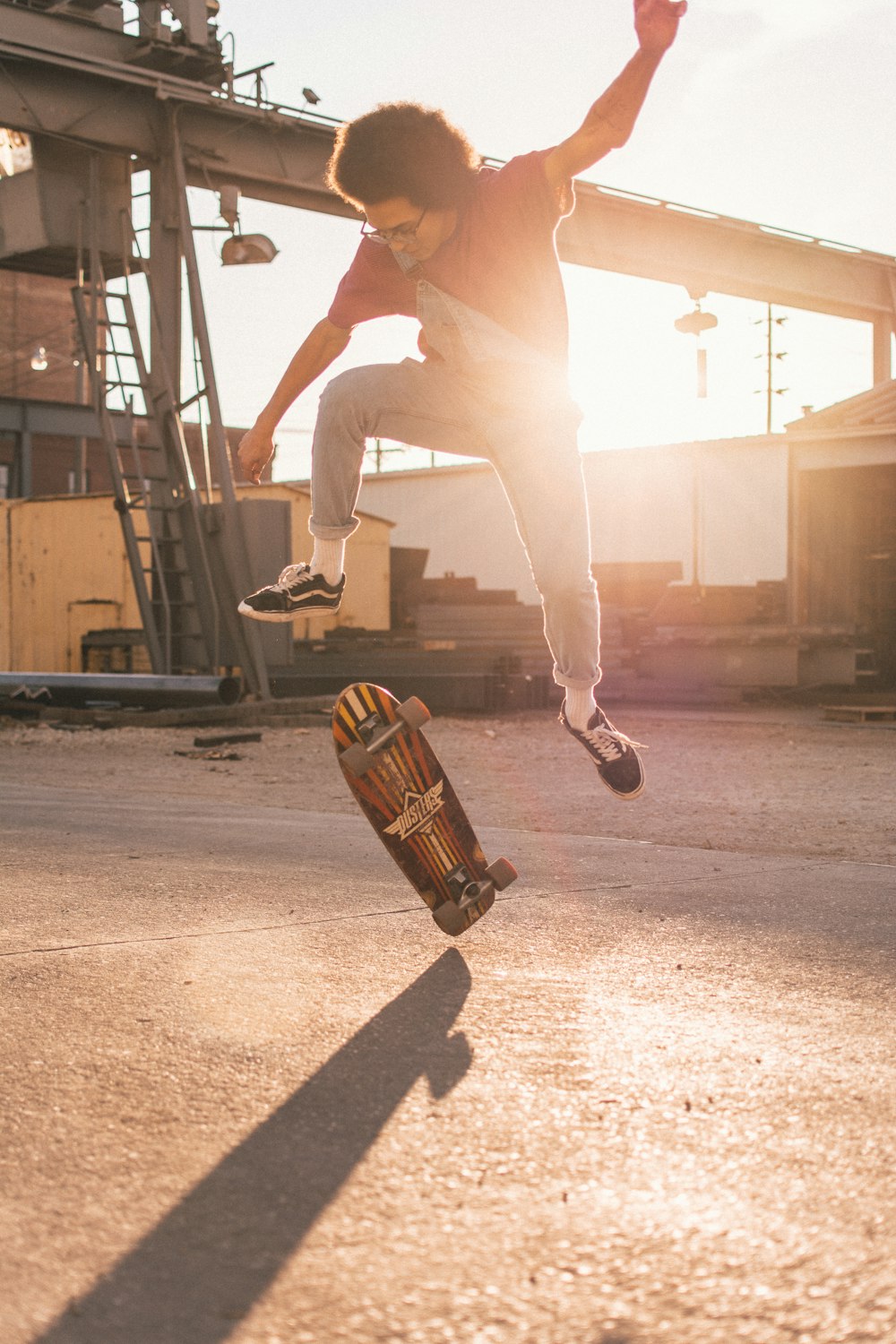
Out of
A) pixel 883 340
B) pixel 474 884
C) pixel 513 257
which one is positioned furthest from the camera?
pixel 883 340

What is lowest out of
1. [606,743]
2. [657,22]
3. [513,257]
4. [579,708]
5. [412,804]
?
[412,804]

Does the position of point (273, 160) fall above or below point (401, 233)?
above

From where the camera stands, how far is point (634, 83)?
3.29m

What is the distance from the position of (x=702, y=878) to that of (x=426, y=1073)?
2.66 metres

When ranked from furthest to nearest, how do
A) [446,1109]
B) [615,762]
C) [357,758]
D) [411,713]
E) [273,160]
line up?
1. [273,160]
2. [615,762]
3. [411,713]
4. [357,758]
5. [446,1109]

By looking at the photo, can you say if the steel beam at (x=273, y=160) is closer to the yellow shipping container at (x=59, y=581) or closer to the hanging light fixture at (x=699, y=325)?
the hanging light fixture at (x=699, y=325)

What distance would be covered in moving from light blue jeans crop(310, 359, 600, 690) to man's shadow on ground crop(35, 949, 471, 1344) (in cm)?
154

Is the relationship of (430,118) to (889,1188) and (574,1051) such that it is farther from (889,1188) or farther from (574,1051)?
(889,1188)

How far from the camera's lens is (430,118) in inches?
138

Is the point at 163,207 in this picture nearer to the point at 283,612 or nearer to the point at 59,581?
the point at 59,581

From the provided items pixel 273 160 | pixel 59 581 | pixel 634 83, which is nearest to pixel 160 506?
pixel 273 160

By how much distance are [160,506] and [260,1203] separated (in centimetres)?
1359

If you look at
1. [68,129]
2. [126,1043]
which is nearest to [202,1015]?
[126,1043]

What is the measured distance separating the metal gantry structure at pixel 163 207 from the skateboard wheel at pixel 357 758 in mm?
10617
